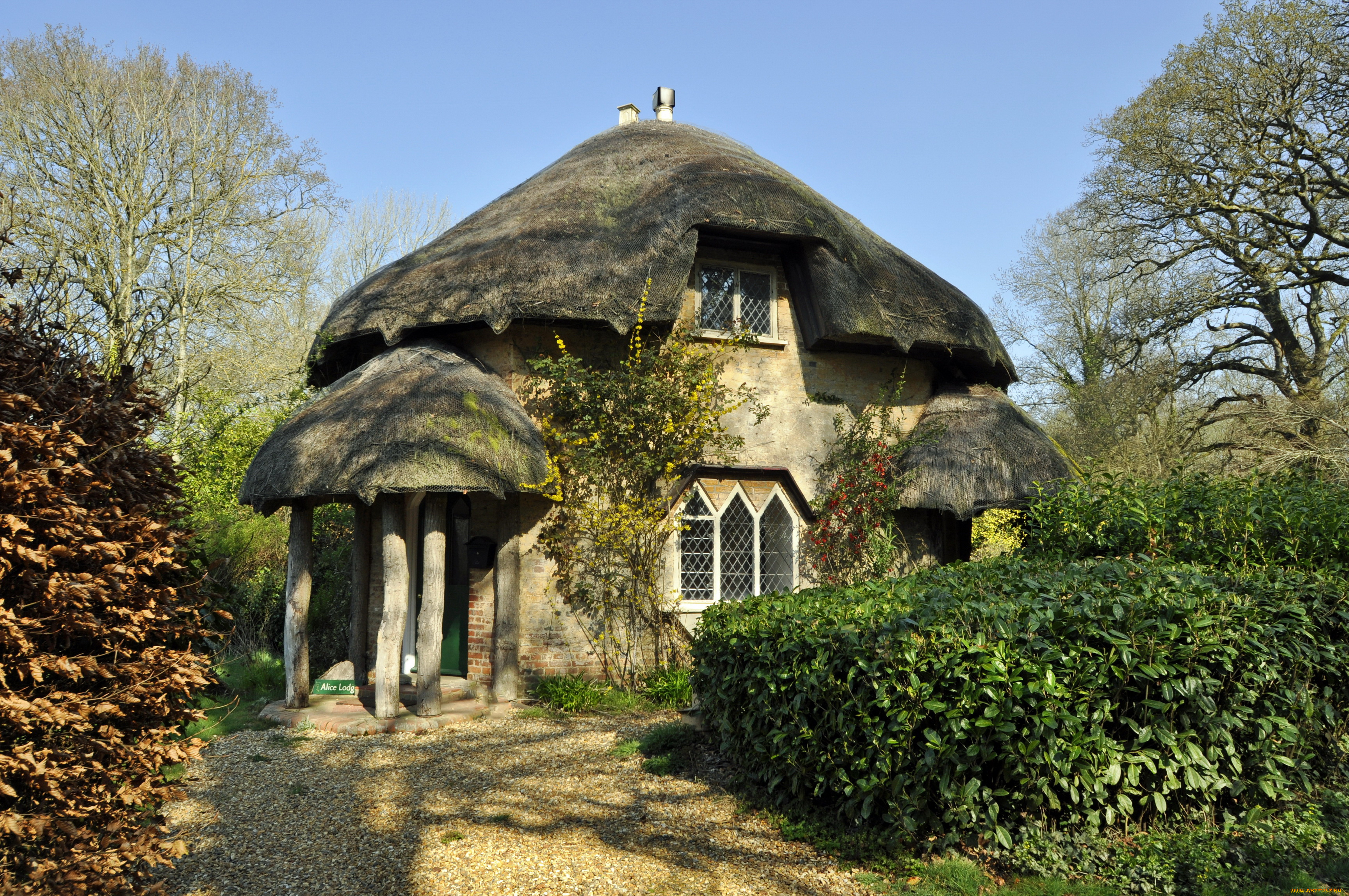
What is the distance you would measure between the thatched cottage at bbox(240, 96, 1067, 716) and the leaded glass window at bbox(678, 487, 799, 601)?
30 millimetres

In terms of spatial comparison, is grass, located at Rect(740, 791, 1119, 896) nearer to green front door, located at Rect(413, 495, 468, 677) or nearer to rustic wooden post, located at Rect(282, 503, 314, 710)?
rustic wooden post, located at Rect(282, 503, 314, 710)

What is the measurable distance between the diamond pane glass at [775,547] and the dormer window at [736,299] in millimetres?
2300

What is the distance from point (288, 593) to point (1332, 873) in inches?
365

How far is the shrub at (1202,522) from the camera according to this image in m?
6.37

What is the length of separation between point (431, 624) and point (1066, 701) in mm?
6519

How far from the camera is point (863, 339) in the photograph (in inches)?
437

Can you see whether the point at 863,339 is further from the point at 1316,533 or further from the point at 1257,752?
the point at 1257,752

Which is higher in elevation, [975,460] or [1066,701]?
[975,460]

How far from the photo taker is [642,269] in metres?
10.4

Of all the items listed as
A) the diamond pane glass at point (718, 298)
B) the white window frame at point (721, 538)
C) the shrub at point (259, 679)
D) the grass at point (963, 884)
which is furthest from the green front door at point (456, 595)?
the grass at point (963, 884)

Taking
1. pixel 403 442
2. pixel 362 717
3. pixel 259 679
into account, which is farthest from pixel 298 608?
pixel 403 442

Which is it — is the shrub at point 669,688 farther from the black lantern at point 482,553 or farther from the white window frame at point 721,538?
the black lantern at point 482,553

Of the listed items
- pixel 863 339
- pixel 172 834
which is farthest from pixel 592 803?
pixel 863 339

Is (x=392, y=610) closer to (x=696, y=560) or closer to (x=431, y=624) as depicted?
(x=431, y=624)
